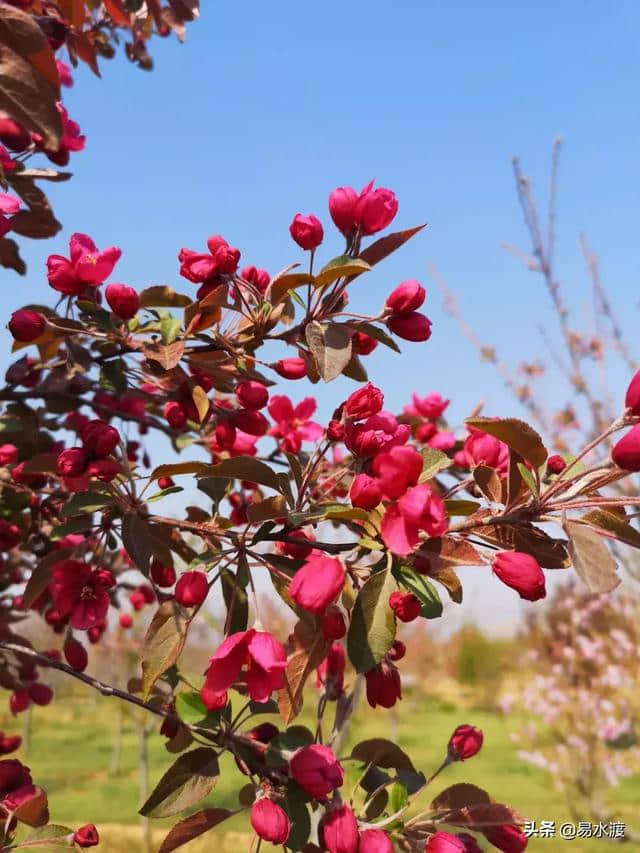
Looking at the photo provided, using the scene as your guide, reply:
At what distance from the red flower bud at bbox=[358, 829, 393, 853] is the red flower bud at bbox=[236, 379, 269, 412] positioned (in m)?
0.56

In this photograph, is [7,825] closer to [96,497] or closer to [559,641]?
[96,497]

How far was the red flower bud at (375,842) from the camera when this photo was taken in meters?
0.82

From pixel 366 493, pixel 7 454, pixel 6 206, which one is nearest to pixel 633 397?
pixel 366 493

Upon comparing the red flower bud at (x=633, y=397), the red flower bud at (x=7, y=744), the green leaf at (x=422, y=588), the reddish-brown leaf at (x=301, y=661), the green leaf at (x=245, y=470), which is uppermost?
the red flower bud at (x=633, y=397)

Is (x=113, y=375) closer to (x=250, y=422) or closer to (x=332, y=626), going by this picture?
(x=250, y=422)

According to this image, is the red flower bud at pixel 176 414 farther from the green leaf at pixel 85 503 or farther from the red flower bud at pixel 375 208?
the red flower bud at pixel 375 208

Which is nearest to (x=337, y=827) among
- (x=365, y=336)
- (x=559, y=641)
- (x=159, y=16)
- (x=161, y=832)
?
(x=365, y=336)

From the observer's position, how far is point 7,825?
0.91m

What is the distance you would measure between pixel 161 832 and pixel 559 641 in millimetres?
5091

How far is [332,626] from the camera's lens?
31.8 inches

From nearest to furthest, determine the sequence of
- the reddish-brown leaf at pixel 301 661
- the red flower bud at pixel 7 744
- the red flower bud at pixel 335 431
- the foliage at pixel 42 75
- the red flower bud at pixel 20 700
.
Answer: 1. the foliage at pixel 42 75
2. the reddish-brown leaf at pixel 301 661
3. the red flower bud at pixel 335 431
4. the red flower bud at pixel 7 744
5. the red flower bud at pixel 20 700

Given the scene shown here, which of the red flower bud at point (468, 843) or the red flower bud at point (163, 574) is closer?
the red flower bud at point (468, 843)

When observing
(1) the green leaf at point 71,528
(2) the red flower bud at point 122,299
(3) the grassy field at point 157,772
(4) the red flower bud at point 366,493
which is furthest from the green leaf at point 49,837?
(3) the grassy field at point 157,772

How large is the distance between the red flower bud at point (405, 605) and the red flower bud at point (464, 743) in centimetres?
36
